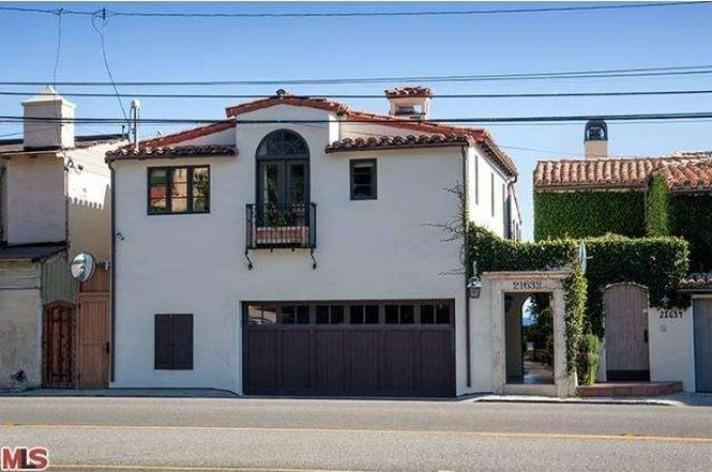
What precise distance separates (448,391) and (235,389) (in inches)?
207

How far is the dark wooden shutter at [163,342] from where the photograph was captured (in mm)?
27508

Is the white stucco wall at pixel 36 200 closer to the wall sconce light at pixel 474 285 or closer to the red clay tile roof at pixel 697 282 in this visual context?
the wall sconce light at pixel 474 285

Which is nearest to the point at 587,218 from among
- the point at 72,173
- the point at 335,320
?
the point at 335,320

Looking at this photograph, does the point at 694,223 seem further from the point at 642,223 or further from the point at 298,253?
the point at 298,253

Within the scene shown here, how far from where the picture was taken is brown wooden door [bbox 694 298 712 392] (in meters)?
25.4

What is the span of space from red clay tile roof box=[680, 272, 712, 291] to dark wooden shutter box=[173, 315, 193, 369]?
12.0 meters

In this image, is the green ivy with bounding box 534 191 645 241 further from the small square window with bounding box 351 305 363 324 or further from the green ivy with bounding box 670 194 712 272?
the small square window with bounding box 351 305 363 324

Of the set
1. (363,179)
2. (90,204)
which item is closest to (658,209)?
(363,179)

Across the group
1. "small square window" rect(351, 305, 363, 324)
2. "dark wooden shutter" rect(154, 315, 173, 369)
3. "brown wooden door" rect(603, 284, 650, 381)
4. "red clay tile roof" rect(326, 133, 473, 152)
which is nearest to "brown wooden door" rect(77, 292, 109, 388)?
"dark wooden shutter" rect(154, 315, 173, 369)

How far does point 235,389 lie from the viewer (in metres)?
26.9

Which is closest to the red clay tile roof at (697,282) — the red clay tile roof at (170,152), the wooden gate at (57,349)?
the red clay tile roof at (170,152)

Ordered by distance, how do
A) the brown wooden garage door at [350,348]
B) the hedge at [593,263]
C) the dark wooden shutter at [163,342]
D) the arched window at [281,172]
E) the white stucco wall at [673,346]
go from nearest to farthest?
1. the hedge at [593,263]
2. the white stucco wall at [673,346]
3. the brown wooden garage door at [350,348]
4. the arched window at [281,172]
5. the dark wooden shutter at [163,342]

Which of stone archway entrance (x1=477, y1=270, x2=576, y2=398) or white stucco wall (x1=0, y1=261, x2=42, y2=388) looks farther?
white stucco wall (x1=0, y1=261, x2=42, y2=388)

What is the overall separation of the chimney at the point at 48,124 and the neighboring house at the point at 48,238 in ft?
0.09
